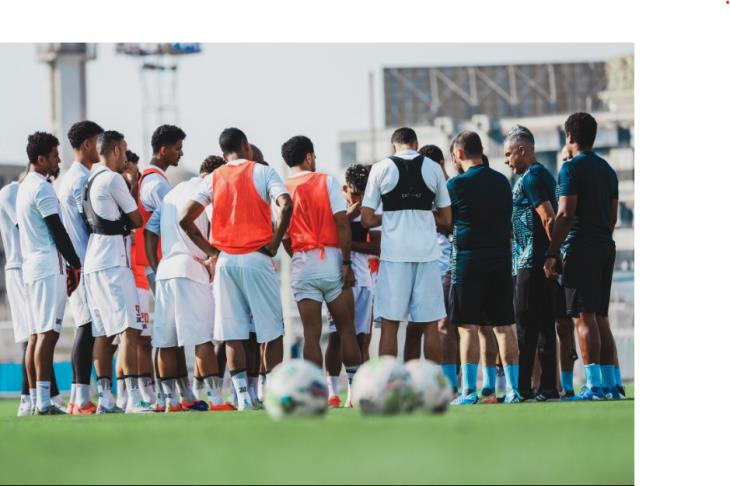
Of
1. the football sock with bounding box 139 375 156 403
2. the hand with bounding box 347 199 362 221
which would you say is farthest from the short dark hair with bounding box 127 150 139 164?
the football sock with bounding box 139 375 156 403

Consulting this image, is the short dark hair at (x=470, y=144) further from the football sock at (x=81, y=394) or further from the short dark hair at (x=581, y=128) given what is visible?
the football sock at (x=81, y=394)

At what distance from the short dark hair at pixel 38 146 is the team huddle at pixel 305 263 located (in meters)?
0.01

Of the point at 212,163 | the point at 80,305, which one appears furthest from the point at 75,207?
the point at 212,163

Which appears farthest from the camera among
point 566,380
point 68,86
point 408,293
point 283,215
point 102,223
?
point 68,86

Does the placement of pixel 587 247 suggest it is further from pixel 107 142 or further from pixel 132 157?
pixel 132 157

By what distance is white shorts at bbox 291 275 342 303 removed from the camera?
32.2ft

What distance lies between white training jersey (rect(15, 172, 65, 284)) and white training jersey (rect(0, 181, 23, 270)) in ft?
1.10

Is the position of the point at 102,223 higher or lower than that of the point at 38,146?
lower

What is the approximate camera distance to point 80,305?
10.4 metres

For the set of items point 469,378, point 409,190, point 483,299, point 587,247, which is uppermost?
point 409,190

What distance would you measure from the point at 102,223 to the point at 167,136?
2.85ft

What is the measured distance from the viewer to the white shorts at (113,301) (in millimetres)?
9891

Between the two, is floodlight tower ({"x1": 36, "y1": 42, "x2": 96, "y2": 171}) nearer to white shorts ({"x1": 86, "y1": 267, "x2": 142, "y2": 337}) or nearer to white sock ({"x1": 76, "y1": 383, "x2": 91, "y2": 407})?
white shorts ({"x1": 86, "y1": 267, "x2": 142, "y2": 337})
